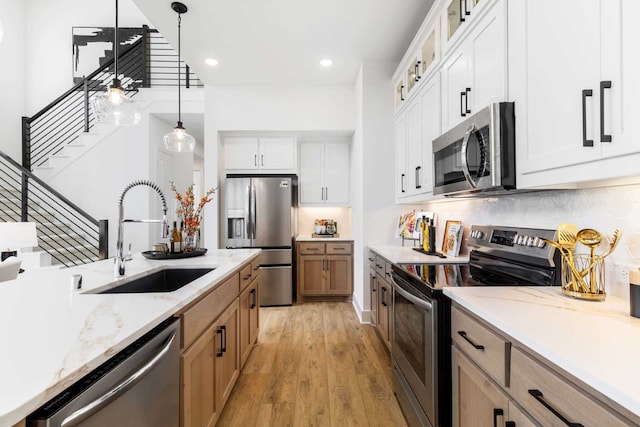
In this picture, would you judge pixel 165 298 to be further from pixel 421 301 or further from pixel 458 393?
pixel 458 393

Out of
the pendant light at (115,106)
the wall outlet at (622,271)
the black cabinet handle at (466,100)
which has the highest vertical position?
the pendant light at (115,106)

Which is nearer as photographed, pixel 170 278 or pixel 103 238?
pixel 170 278

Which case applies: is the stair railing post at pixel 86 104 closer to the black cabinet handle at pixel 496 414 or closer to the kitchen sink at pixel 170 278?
the kitchen sink at pixel 170 278

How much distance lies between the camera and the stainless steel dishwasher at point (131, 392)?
646 millimetres

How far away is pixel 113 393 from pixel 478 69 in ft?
6.69

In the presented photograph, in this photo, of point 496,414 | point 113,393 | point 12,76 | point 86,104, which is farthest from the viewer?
point 12,76

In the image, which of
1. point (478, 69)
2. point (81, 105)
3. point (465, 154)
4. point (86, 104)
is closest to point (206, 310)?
point (465, 154)

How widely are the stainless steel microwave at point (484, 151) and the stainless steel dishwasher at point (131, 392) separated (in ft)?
4.96

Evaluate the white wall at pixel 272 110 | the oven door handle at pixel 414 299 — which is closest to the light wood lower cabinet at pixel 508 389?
the oven door handle at pixel 414 299

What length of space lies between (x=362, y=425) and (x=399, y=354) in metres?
0.46

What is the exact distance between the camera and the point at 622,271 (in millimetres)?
1216

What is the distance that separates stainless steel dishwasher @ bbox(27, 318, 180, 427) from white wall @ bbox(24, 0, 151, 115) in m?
6.70

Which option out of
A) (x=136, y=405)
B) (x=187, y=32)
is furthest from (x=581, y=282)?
(x=187, y=32)

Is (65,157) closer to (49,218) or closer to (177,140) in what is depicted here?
(49,218)
